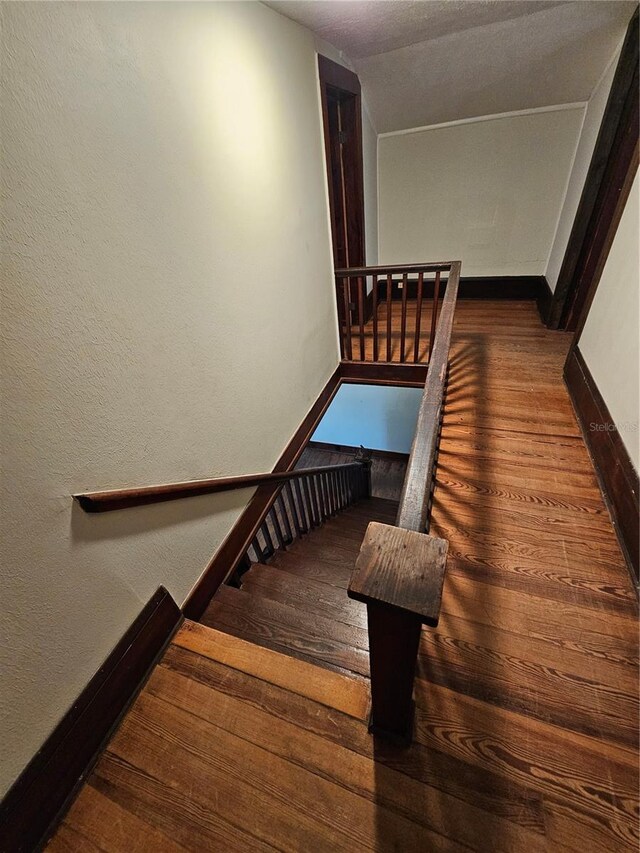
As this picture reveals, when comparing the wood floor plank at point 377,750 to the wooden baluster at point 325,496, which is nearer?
the wood floor plank at point 377,750

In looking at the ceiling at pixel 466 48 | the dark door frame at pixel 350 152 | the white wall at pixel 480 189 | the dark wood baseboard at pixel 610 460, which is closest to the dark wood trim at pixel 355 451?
the white wall at pixel 480 189

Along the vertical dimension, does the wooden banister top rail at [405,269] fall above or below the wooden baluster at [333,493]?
above

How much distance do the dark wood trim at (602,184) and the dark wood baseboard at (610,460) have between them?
25.9 inches

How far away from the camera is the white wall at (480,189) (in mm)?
3301

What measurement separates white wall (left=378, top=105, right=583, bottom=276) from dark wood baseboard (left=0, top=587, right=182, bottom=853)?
444cm

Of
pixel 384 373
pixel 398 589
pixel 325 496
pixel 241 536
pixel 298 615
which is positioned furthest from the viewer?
pixel 325 496

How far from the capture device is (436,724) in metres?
1.02

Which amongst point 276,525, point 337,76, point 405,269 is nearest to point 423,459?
point 276,525

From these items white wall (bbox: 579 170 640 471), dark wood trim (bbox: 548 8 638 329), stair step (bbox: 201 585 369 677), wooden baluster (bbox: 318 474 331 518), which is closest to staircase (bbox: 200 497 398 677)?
stair step (bbox: 201 585 369 677)

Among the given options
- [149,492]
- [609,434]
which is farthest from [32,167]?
[609,434]

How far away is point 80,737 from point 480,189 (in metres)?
5.04

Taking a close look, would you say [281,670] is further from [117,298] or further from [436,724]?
[117,298]

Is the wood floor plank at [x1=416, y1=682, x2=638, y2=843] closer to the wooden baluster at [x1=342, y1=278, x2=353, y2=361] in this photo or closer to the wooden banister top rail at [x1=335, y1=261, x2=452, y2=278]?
the wooden banister top rail at [x1=335, y1=261, x2=452, y2=278]

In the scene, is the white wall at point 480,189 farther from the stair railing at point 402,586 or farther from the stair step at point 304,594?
the stair step at point 304,594
